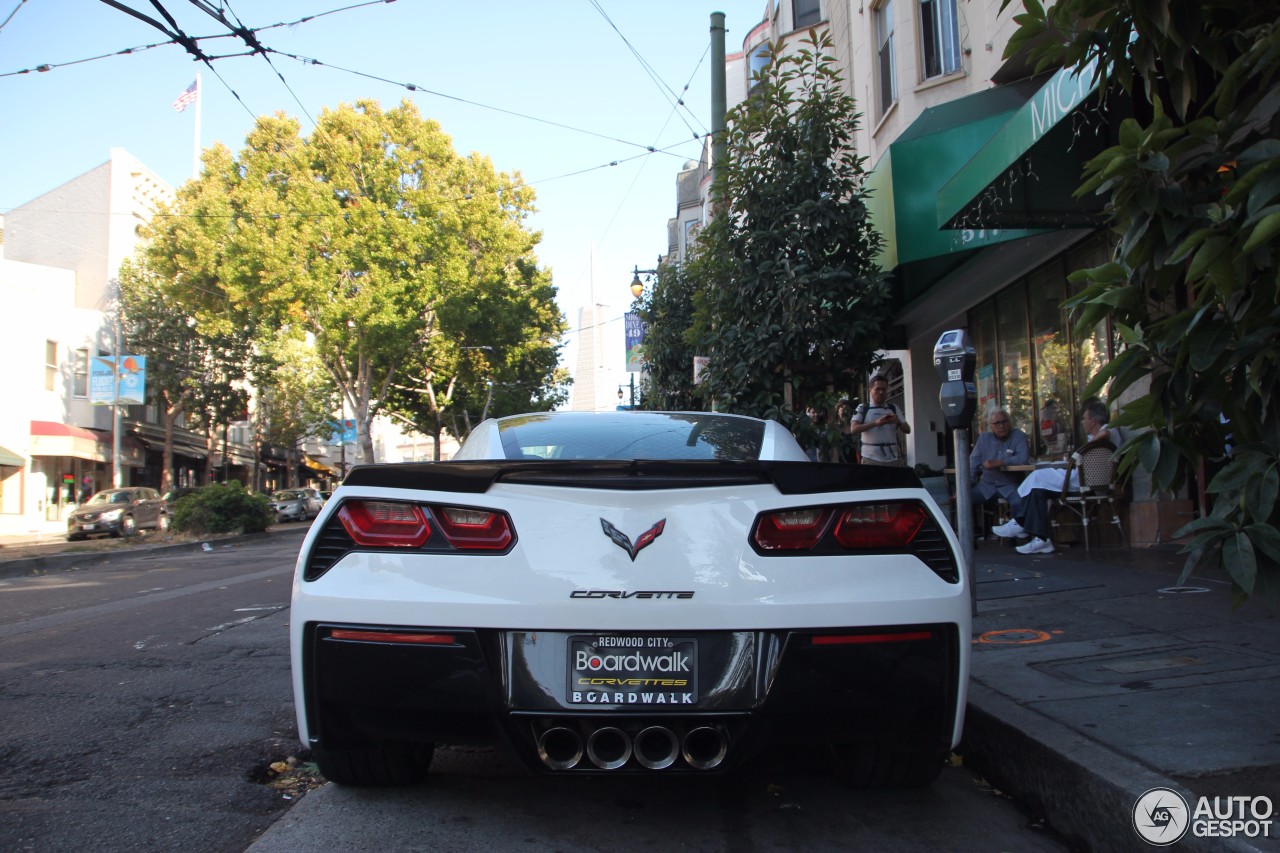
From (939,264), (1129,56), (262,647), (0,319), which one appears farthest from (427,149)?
(1129,56)

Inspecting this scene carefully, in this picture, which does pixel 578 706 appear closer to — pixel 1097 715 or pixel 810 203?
pixel 1097 715

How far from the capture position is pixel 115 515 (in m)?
27.4

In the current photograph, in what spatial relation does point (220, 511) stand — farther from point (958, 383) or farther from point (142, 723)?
point (958, 383)

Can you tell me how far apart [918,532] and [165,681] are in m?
4.32

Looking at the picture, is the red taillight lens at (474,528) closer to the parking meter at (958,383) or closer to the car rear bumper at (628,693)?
the car rear bumper at (628,693)

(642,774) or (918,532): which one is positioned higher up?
(918,532)

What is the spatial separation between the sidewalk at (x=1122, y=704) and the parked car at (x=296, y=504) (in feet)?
125

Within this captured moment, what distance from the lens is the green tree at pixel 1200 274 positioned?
97.6 inches

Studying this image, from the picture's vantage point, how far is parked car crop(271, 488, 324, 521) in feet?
135

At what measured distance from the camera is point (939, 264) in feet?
Answer: 39.6

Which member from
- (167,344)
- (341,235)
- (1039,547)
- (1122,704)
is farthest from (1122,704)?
(167,344)

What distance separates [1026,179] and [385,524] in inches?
281

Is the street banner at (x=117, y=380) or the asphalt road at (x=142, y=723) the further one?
the street banner at (x=117, y=380)

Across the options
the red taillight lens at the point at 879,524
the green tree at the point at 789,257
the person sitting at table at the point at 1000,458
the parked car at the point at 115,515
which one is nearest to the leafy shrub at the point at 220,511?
the parked car at the point at 115,515
